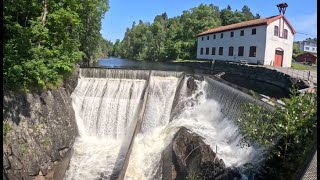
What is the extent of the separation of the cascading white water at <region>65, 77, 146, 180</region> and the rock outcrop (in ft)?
10.9

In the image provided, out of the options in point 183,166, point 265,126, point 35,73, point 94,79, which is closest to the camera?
point 265,126

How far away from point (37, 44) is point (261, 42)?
2341cm

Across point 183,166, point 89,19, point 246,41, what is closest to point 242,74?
point 246,41

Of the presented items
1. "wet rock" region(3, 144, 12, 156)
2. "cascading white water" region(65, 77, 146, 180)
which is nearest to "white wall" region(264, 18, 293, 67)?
"cascading white water" region(65, 77, 146, 180)

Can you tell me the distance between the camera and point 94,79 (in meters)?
19.3

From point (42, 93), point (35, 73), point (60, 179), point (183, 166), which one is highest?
point (35, 73)

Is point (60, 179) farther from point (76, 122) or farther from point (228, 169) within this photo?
point (228, 169)

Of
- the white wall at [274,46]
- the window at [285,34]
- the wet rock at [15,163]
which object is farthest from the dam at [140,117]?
the window at [285,34]

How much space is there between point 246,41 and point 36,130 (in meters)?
26.3

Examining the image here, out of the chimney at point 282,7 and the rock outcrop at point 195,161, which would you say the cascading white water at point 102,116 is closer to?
the rock outcrop at point 195,161

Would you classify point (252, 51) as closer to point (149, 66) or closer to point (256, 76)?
point (256, 76)

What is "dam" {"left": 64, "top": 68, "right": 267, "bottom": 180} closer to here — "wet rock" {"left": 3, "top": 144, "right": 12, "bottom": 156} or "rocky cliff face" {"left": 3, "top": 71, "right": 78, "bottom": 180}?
"rocky cliff face" {"left": 3, "top": 71, "right": 78, "bottom": 180}

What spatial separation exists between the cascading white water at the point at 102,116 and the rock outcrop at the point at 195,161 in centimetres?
333

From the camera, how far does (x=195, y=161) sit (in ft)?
37.3
